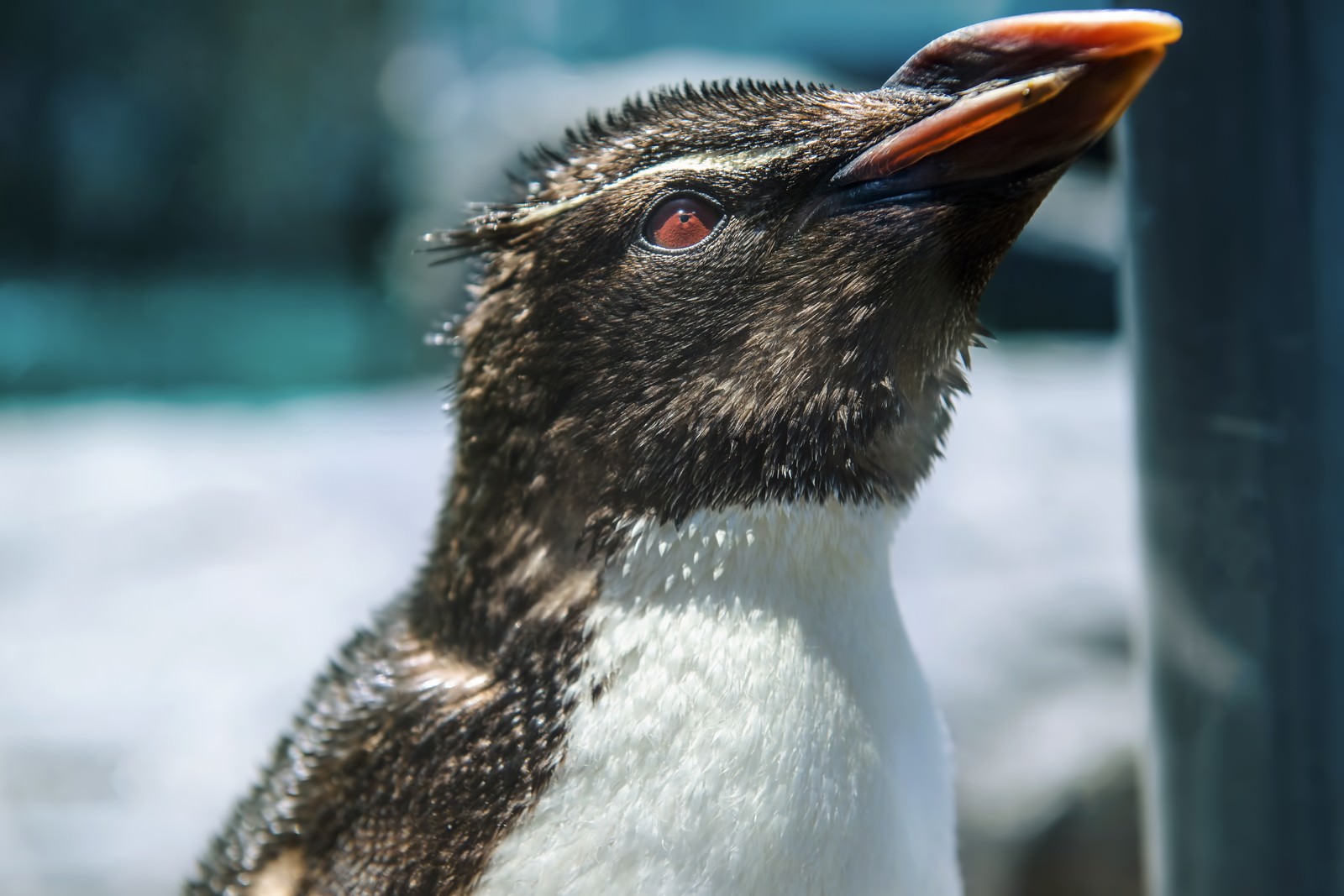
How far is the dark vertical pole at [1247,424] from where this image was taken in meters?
1.01

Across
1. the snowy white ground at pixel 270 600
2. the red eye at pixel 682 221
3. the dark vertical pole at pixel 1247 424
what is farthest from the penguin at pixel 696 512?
the snowy white ground at pixel 270 600

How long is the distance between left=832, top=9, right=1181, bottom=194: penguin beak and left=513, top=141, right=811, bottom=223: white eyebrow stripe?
67 mm

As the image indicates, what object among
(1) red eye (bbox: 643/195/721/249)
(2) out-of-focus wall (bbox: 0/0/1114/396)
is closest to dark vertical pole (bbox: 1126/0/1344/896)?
(1) red eye (bbox: 643/195/721/249)

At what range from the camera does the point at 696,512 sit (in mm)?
749

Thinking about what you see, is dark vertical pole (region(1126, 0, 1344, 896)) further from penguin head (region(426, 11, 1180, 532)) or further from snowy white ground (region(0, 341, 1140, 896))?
snowy white ground (region(0, 341, 1140, 896))

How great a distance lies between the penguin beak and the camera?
23.9 inches

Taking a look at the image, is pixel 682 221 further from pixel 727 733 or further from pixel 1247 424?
pixel 1247 424

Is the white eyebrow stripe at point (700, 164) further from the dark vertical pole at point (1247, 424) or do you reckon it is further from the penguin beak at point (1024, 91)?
the dark vertical pole at point (1247, 424)

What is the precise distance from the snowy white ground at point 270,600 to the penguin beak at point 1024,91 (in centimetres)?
124

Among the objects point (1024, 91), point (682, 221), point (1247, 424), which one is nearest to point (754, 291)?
point (682, 221)

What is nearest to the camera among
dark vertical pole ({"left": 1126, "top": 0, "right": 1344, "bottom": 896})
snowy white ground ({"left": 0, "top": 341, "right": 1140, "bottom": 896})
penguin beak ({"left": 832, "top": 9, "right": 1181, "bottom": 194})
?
penguin beak ({"left": 832, "top": 9, "right": 1181, "bottom": 194})

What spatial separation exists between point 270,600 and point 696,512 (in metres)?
1.87

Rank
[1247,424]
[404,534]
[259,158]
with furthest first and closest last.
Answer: [259,158] < [404,534] < [1247,424]

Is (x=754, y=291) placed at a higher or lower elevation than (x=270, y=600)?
lower
